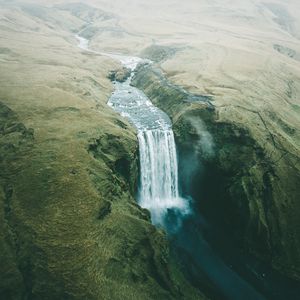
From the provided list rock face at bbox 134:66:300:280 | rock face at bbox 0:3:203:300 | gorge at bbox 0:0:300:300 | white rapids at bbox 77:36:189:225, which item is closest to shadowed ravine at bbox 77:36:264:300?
white rapids at bbox 77:36:189:225

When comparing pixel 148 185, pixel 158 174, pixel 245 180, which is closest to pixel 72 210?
pixel 148 185

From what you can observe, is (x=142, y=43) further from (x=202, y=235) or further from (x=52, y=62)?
(x=202, y=235)

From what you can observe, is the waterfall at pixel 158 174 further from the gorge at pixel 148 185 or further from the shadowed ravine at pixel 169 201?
the gorge at pixel 148 185

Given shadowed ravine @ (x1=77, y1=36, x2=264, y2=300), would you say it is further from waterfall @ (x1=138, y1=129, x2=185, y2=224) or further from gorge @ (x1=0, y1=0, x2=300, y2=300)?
gorge @ (x1=0, y1=0, x2=300, y2=300)

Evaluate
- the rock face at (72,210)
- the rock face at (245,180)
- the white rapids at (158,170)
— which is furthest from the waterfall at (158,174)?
the rock face at (72,210)

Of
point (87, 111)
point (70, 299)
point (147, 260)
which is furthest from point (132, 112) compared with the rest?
point (70, 299)

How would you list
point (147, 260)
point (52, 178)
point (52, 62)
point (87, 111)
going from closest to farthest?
point (147, 260), point (52, 178), point (87, 111), point (52, 62)
